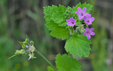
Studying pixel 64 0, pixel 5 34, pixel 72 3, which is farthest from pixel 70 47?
pixel 5 34

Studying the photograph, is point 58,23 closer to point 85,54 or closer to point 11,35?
point 85,54

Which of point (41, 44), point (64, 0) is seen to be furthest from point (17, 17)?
point (64, 0)

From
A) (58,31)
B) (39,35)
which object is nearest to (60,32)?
(58,31)

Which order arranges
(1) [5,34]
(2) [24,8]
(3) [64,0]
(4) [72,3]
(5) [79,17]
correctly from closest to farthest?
(5) [79,17], (3) [64,0], (4) [72,3], (1) [5,34], (2) [24,8]

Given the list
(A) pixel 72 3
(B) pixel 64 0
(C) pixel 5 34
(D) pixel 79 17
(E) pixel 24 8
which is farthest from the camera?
(E) pixel 24 8

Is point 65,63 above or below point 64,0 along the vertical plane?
below

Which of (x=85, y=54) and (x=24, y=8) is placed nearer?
(x=85, y=54)

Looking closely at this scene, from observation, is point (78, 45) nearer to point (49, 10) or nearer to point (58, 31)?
point (58, 31)

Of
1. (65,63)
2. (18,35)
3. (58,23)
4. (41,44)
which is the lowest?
(41,44)
